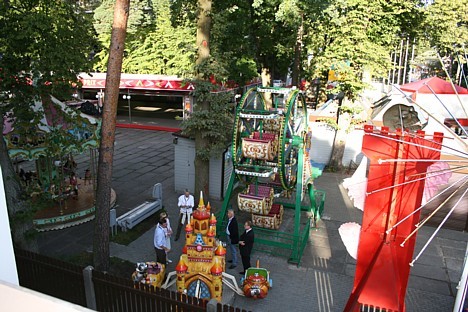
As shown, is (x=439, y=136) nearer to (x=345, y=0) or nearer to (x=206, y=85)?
(x=206, y=85)

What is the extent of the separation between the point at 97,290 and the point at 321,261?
6.27 meters

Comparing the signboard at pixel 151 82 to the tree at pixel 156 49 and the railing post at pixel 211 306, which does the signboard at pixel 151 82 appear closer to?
the tree at pixel 156 49

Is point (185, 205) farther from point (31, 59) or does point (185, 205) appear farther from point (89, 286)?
point (31, 59)

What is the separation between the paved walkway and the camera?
9.45 meters

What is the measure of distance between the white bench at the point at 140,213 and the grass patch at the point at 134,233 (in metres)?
0.15

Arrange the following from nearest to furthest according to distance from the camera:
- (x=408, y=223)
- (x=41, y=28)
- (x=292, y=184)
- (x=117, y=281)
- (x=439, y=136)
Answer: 1. (x=439, y=136)
2. (x=408, y=223)
3. (x=117, y=281)
4. (x=41, y=28)
5. (x=292, y=184)

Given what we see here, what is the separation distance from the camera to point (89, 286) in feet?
26.2

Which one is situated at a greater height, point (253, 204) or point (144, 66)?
point (144, 66)

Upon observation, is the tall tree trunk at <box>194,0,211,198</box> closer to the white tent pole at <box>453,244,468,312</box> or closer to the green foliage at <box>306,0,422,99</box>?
the green foliage at <box>306,0,422,99</box>

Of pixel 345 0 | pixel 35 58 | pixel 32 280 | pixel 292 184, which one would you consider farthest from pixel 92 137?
pixel 345 0

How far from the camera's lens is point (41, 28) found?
33.0ft

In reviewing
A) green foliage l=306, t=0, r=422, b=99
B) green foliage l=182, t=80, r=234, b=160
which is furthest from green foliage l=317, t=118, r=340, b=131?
green foliage l=182, t=80, r=234, b=160

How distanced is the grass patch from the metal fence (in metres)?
3.47

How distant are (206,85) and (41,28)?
5.41m
